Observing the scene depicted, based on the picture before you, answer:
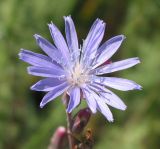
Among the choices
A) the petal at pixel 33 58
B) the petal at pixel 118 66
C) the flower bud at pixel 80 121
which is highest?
the petal at pixel 33 58

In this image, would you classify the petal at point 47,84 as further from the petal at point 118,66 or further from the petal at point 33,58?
the petal at point 118,66

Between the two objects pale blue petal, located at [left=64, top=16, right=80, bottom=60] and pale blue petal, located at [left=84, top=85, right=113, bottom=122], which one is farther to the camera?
pale blue petal, located at [left=64, top=16, right=80, bottom=60]

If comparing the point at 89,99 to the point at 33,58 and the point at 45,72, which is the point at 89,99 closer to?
the point at 45,72

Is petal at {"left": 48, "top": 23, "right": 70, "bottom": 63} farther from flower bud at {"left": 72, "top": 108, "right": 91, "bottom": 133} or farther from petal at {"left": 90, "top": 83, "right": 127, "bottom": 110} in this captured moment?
flower bud at {"left": 72, "top": 108, "right": 91, "bottom": 133}

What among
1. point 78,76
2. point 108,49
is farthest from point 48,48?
point 108,49

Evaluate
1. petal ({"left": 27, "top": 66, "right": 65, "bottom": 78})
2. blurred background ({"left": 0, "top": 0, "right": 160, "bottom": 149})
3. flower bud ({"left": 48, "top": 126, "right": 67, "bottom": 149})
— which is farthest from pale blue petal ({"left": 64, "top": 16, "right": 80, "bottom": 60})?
blurred background ({"left": 0, "top": 0, "right": 160, "bottom": 149})

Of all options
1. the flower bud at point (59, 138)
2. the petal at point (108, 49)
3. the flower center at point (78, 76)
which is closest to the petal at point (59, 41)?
the flower center at point (78, 76)

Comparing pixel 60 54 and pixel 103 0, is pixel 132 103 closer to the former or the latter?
pixel 103 0

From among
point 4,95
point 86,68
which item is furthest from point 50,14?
point 86,68

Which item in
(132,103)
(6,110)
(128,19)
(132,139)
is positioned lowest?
(132,139)
